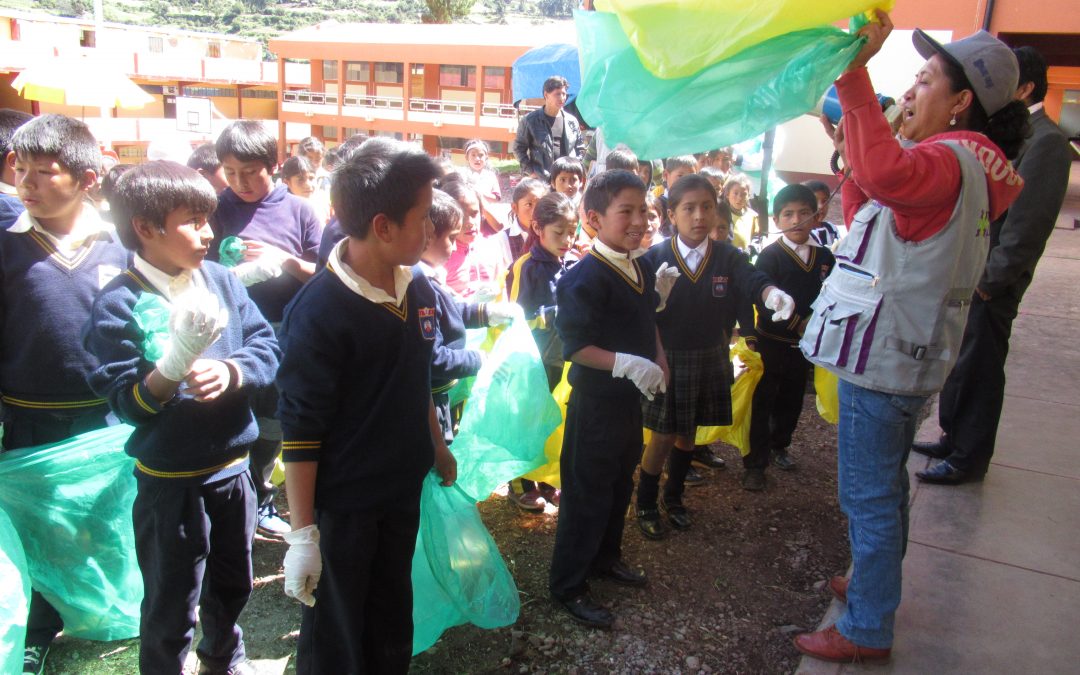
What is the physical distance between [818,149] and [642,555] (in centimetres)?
1297

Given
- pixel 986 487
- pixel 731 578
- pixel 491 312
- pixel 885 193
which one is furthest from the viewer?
pixel 986 487

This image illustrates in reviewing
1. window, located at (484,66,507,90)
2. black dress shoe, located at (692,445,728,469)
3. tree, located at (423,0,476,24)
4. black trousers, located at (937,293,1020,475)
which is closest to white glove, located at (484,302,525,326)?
black dress shoe, located at (692,445,728,469)

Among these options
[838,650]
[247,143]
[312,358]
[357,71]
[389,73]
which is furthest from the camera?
[357,71]

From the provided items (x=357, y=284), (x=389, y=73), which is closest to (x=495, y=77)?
(x=389, y=73)

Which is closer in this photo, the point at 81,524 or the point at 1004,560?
the point at 81,524

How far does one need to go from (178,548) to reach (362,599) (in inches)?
22.7

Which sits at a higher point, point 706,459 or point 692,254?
point 692,254

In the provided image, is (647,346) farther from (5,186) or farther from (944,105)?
(5,186)

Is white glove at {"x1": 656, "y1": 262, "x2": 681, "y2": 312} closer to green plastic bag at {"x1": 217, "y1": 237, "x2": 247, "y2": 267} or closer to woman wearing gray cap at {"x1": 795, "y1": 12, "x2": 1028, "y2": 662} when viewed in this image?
woman wearing gray cap at {"x1": 795, "y1": 12, "x2": 1028, "y2": 662}

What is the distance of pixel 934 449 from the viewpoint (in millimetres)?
4074

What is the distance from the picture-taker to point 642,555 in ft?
10.8

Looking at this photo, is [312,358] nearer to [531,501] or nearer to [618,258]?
[618,258]

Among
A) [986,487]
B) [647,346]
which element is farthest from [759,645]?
[986,487]

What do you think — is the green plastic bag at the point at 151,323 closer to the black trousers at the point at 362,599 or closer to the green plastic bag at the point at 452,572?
the black trousers at the point at 362,599
